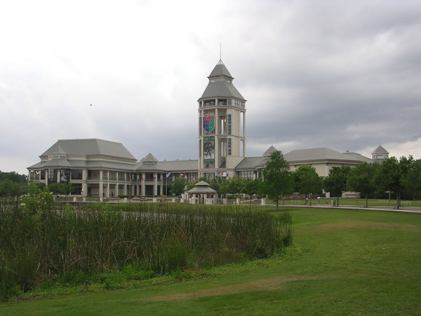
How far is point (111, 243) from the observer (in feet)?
47.0

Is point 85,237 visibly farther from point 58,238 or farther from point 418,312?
point 418,312

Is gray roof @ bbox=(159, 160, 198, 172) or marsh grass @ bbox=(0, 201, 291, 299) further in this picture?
gray roof @ bbox=(159, 160, 198, 172)

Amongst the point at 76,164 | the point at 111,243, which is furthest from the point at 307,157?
the point at 111,243

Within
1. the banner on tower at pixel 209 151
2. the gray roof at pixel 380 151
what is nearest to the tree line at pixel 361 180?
the banner on tower at pixel 209 151

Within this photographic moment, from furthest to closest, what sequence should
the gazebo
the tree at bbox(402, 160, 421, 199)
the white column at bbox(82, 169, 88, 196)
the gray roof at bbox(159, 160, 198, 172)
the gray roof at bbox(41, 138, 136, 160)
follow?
the gray roof at bbox(159, 160, 198, 172) < the gray roof at bbox(41, 138, 136, 160) < the white column at bbox(82, 169, 88, 196) < the gazebo < the tree at bbox(402, 160, 421, 199)

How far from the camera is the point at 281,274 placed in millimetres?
12125

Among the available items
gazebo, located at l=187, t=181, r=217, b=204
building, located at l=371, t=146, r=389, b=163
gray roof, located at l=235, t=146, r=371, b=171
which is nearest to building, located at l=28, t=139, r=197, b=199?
gray roof, located at l=235, t=146, r=371, b=171

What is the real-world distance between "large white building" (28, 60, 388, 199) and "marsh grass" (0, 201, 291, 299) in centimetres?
7930

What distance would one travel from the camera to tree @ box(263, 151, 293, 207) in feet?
150

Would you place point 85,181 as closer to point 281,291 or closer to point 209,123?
point 209,123

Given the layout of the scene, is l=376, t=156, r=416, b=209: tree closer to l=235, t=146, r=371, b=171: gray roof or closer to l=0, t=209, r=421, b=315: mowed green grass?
l=0, t=209, r=421, b=315: mowed green grass

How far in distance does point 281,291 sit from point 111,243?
609cm

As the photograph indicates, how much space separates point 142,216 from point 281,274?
656 centimetres

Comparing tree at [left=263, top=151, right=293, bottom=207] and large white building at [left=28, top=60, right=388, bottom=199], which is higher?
large white building at [left=28, top=60, right=388, bottom=199]
